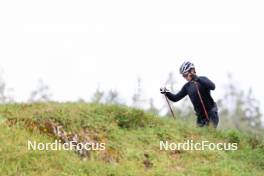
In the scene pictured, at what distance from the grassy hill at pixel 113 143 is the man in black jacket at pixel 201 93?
1.35ft

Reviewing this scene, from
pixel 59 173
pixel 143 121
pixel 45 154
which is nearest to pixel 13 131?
pixel 45 154

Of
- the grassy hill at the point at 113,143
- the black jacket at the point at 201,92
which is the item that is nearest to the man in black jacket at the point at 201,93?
the black jacket at the point at 201,92

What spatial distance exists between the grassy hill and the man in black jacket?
0.41 metres

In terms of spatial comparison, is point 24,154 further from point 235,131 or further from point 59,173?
point 235,131

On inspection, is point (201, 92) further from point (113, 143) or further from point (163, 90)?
point (113, 143)

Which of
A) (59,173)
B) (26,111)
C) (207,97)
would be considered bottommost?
(59,173)

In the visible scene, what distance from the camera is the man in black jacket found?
457 inches

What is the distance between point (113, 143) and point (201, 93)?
280 centimetres

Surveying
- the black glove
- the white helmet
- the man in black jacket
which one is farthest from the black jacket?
the black glove

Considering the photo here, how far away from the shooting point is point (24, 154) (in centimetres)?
842

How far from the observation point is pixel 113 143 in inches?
386

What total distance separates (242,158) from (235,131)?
1.23 meters

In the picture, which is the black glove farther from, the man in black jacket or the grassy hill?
the grassy hill

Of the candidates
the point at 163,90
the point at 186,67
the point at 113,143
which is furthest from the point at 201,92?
the point at 113,143
